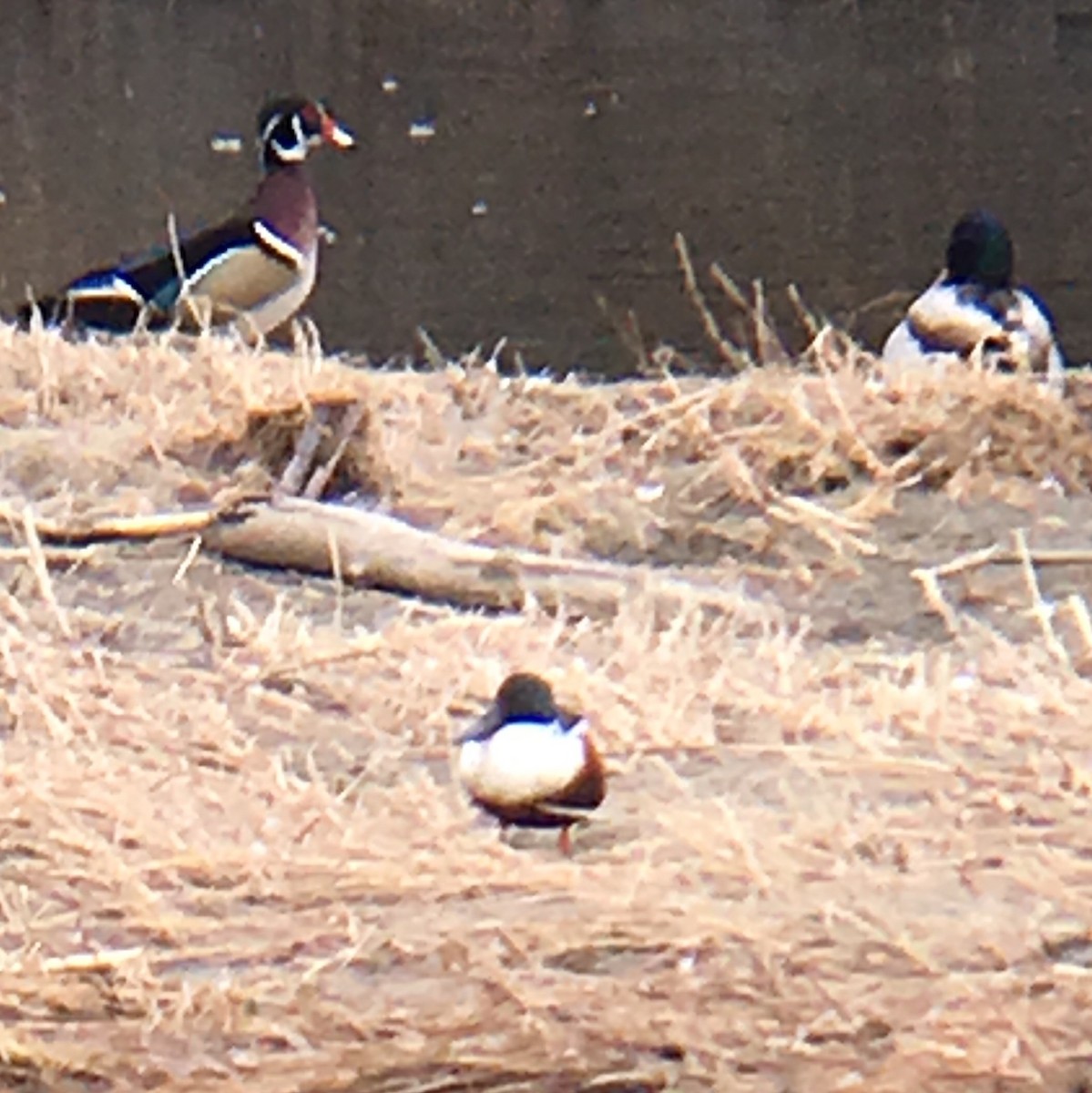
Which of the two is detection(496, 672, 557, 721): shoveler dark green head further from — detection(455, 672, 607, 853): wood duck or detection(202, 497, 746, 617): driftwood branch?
detection(202, 497, 746, 617): driftwood branch

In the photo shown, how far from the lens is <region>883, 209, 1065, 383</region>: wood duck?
5.67 m

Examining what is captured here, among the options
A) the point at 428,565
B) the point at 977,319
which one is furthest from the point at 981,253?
the point at 428,565

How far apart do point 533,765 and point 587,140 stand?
14.0 ft

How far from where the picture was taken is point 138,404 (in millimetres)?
4961

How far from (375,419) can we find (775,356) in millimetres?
1503

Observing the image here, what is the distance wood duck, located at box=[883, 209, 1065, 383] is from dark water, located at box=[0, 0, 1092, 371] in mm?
1059

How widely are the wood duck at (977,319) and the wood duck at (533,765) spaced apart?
2236 millimetres

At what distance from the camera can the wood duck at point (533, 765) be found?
3.27 metres

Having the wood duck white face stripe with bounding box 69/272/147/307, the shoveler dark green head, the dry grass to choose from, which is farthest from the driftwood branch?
the wood duck white face stripe with bounding box 69/272/147/307

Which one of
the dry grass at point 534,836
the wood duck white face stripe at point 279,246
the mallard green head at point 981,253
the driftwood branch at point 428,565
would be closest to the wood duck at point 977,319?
the mallard green head at point 981,253

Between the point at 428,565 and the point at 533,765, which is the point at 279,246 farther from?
the point at 533,765

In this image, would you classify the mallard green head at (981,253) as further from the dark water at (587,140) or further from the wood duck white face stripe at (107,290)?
the wood duck white face stripe at (107,290)

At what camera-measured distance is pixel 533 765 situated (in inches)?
129

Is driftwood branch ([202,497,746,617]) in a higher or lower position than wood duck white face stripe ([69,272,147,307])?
higher
